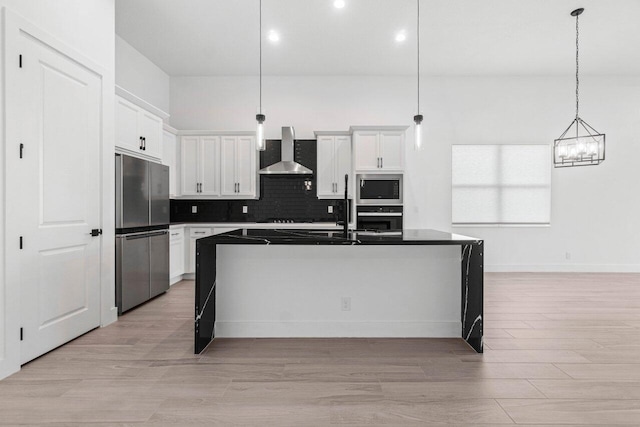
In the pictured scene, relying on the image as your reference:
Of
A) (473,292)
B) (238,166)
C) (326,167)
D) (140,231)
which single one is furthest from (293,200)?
(473,292)

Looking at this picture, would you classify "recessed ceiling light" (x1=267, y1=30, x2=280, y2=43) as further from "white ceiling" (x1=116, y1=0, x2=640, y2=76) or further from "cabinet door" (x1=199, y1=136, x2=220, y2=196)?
"cabinet door" (x1=199, y1=136, x2=220, y2=196)

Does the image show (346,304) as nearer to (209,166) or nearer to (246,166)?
(246,166)

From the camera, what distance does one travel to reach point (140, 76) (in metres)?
5.58

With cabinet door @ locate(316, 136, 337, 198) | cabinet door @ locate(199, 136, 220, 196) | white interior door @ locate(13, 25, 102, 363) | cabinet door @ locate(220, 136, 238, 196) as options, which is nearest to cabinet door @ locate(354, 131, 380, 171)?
cabinet door @ locate(316, 136, 337, 198)

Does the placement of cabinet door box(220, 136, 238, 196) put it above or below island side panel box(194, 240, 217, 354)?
above

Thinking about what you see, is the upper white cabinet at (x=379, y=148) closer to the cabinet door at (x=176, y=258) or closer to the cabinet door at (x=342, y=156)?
the cabinet door at (x=342, y=156)

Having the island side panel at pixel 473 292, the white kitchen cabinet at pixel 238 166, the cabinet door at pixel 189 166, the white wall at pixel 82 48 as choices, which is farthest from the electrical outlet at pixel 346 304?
the cabinet door at pixel 189 166

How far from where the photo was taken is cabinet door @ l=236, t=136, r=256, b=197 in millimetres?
6035

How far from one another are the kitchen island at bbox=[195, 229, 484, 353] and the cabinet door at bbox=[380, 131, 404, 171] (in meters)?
2.81

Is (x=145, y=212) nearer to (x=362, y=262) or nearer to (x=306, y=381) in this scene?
(x=362, y=262)

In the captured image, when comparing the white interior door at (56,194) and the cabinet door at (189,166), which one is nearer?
the white interior door at (56,194)

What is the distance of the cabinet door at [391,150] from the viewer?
5.85 metres

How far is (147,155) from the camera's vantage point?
15.6 feet

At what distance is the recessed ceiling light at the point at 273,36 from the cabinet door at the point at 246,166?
1534 millimetres
